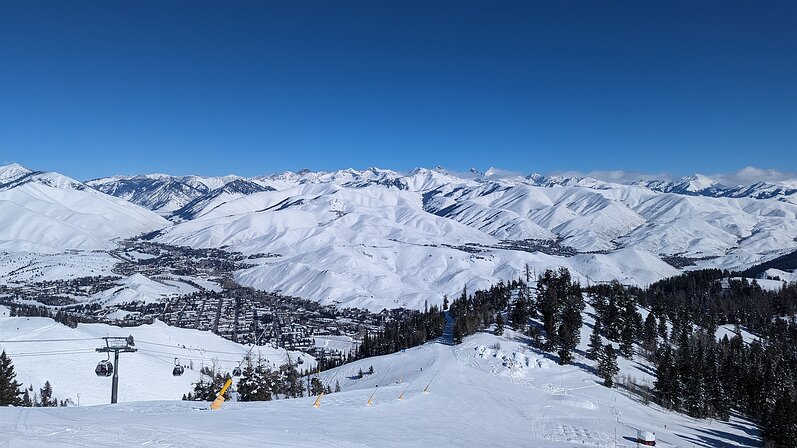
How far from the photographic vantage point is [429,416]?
31.8m

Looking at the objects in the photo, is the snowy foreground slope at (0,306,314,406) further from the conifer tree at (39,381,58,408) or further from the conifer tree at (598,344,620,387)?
the conifer tree at (598,344,620,387)

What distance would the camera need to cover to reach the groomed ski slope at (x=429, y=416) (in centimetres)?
1628

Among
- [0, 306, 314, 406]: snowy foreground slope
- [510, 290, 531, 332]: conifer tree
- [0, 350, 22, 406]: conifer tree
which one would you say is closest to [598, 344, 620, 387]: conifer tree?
[510, 290, 531, 332]: conifer tree

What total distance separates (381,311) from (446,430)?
540ft

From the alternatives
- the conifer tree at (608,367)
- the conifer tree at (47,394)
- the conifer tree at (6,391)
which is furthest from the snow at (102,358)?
the conifer tree at (608,367)

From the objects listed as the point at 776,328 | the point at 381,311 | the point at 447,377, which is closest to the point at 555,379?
the point at 447,377

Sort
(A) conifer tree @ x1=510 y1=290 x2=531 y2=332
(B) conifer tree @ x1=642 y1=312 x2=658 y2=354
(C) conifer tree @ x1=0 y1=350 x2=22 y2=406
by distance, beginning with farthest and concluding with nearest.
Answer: (B) conifer tree @ x1=642 y1=312 x2=658 y2=354 → (A) conifer tree @ x1=510 y1=290 x2=531 y2=332 → (C) conifer tree @ x1=0 y1=350 x2=22 y2=406

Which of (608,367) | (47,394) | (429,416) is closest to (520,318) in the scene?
(608,367)

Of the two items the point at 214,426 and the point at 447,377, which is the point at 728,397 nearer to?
the point at 447,377

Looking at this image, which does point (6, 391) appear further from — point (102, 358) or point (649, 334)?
point (649, 334)

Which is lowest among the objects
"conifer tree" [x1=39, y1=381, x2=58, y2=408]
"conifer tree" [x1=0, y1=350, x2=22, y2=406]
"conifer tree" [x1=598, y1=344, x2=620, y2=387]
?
"conifer tree" [x1=39, y1=381, x2=58, y2=408]

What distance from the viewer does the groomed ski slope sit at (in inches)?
641

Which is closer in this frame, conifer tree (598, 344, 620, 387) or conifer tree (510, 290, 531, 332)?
conifer tree (598, 344, 620, 387)

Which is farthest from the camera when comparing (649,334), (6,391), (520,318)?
(649,334)
